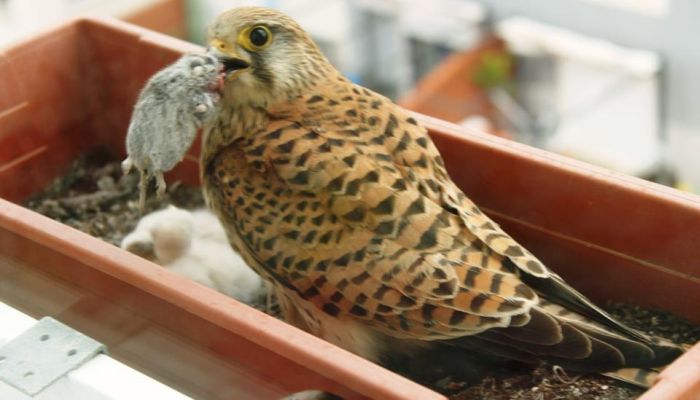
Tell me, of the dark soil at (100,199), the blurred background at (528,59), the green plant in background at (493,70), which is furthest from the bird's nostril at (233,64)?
the green plant in background at (493,70)

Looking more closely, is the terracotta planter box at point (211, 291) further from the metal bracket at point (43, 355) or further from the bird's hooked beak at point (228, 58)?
the bird's hooked beak at point (228, 58)

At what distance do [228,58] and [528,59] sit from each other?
1.82 meters

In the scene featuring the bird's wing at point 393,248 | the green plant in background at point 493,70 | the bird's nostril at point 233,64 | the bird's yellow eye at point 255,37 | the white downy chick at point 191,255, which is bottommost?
the white downy chick at point 191,255

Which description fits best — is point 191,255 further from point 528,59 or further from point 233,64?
point 528,59

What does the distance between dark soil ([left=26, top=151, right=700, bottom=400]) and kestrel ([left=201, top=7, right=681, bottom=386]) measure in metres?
0.03

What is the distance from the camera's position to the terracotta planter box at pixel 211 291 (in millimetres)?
1338

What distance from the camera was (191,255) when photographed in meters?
1.87

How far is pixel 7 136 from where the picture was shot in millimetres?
2072

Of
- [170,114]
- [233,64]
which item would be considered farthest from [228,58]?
[170,114]

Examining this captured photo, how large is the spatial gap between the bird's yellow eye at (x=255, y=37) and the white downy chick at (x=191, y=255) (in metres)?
0.38

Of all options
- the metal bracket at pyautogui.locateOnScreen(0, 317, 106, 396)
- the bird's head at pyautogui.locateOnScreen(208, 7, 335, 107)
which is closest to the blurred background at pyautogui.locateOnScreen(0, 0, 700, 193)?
the bird's head at pyautogui.locateOnScreen(208, 7, 335, 107)

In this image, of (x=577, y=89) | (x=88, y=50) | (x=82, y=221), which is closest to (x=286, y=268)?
(x=82, y=221)

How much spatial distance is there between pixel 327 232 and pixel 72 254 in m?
0.35

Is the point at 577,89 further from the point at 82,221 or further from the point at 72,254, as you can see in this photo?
the point at 72,254
